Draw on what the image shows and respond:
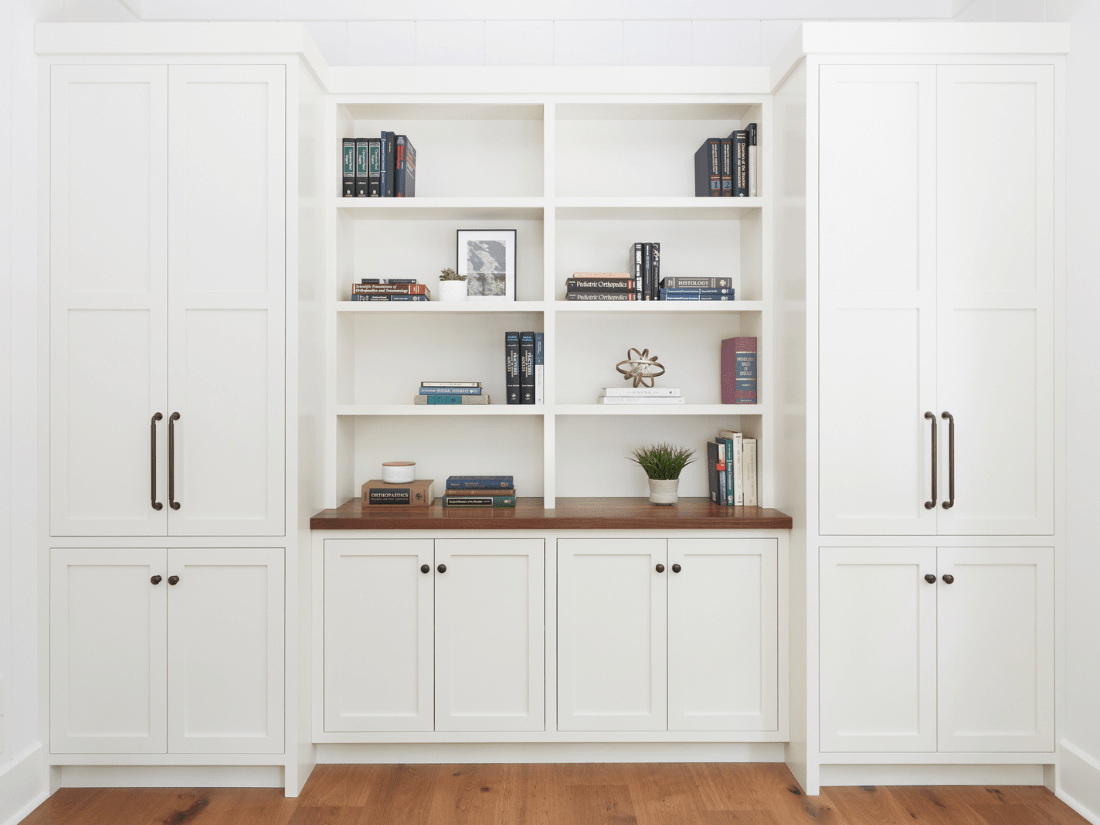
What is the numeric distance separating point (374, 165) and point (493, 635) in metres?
1.69

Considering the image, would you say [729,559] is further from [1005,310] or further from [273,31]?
[273,31]

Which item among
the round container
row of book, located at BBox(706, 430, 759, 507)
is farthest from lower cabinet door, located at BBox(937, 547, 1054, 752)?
the round container

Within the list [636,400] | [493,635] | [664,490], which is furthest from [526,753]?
[636,400]

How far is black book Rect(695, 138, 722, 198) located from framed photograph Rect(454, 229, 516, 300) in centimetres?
73

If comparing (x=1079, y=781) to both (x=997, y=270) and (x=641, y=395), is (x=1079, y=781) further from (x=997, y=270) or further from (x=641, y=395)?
(x=641, y=395)

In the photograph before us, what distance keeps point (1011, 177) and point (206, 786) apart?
3.20 meters

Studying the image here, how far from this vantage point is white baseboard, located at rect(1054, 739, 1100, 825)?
208 centimetres

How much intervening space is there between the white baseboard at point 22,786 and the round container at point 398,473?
4.37 ft

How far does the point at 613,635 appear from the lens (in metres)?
2.34

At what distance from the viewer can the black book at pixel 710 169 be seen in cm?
255

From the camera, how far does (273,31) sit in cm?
218

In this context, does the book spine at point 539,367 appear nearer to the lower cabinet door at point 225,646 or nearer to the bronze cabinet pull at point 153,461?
the lower cabinet door at point 225,646

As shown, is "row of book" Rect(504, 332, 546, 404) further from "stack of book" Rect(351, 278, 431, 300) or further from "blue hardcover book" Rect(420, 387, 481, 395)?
"stack of book" Rect(351, 278, 431, 300)

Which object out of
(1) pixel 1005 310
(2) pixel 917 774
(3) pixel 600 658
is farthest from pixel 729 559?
(1) pixel 1005 310
